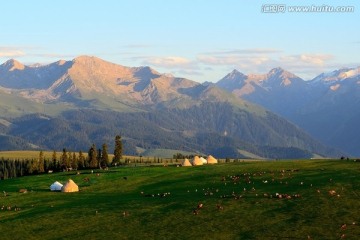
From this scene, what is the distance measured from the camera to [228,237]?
61.3 m

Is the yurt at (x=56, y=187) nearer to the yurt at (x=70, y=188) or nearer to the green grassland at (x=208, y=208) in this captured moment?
the yurt at (x=70, y=188)

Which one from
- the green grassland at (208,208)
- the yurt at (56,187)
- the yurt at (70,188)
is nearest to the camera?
the green grassland at (208,208)

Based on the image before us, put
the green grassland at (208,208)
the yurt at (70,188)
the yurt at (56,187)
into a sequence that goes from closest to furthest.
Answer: the green grassland at (208,208), the yurt at (70,188), the yurt at (56,187)

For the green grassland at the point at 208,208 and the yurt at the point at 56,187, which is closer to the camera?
the green grassland at the point at 208,208

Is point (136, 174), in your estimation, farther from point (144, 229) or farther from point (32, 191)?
point (144, 229)

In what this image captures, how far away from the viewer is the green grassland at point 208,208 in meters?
63.8

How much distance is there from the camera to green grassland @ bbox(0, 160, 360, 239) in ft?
209

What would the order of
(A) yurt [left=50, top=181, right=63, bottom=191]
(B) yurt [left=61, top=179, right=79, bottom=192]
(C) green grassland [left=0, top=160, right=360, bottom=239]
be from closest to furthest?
(C) green grassland [left=0, top=160, right=360, bottom=239]
(B) yurt [left=61, top=179, right=79, bottom=192]
(A) yurt [left=50, top=181, right=63, bottom=191]

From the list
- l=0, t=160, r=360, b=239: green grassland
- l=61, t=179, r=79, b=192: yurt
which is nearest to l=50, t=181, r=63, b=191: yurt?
l=61, t=179, r=79, b=192: yurt

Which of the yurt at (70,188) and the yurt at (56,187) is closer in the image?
the yurt at (70,188)

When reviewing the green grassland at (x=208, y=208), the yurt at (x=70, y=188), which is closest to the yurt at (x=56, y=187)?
the yurt at (x=70, y=188)

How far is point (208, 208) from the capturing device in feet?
243

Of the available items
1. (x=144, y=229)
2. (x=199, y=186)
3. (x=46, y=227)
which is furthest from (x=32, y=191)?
(x=144, y=229)

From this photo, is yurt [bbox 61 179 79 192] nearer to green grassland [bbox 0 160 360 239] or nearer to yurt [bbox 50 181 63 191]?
green grassland [bbox 0 160 360 239]
